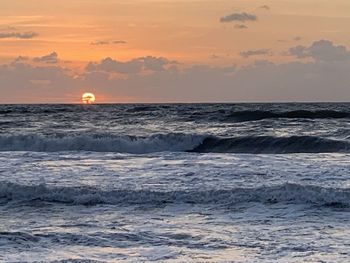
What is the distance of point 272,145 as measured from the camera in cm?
2639

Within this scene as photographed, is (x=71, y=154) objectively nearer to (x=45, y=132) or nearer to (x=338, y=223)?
(x=45, y=132)

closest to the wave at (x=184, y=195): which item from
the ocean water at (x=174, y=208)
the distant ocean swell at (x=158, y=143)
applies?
the ocean water at (x=174, y=208)

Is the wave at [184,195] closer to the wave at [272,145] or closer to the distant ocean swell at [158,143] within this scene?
the wave at [272,145]

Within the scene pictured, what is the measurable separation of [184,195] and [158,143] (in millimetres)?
15273

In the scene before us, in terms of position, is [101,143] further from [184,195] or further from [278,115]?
[278,115]

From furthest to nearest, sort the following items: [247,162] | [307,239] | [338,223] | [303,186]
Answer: [247,162] < [303,186] < [338,223] < [307,239]

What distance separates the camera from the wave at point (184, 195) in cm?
1231

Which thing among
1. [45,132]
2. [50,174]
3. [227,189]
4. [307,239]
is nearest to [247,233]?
[307,239]

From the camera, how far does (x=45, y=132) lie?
32.7 metres

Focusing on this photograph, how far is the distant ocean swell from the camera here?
86.6 feet

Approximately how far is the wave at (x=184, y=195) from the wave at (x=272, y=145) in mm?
11020

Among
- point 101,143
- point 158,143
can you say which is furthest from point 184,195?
point 101,143

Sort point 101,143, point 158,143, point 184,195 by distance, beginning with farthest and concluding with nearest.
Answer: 1. point 158,143
2. point 101,143
3. point 184,195

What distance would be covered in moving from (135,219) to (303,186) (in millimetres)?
3972
